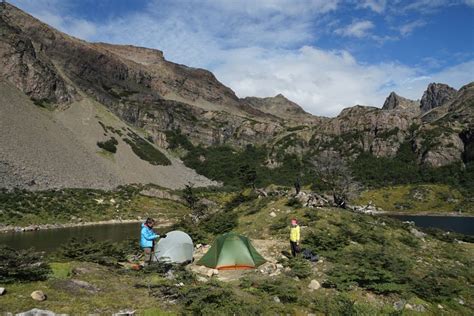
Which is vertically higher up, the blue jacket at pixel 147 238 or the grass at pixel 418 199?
the blue jacket at pixel 147 238

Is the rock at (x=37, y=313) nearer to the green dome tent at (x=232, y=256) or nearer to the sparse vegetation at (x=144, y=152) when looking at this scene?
the green dome tent at (x=232, y=256)

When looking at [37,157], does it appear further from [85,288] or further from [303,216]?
[85,288]

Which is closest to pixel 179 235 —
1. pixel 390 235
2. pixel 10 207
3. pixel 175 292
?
pixel 175 292

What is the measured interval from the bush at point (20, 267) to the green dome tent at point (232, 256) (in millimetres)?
9329

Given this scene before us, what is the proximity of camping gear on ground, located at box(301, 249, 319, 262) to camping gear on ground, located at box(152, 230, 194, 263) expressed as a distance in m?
6.69

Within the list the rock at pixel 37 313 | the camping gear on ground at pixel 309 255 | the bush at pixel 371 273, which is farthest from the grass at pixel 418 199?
the rock at pixel 37 313

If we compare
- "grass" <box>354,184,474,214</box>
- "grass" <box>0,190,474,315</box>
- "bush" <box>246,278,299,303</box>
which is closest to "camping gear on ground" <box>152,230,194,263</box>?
"grass" <box>0,190,474,315</box>

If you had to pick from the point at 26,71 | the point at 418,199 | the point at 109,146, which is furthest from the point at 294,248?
the point at 418,199

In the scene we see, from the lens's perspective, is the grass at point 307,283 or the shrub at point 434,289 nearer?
the grass at point 307,283

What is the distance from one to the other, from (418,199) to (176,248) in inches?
6459

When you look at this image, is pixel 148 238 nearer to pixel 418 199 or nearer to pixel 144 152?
pixel 144 152

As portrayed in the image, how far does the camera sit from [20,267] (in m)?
13.3

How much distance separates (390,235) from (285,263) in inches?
485

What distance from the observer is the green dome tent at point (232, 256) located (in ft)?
68.4
